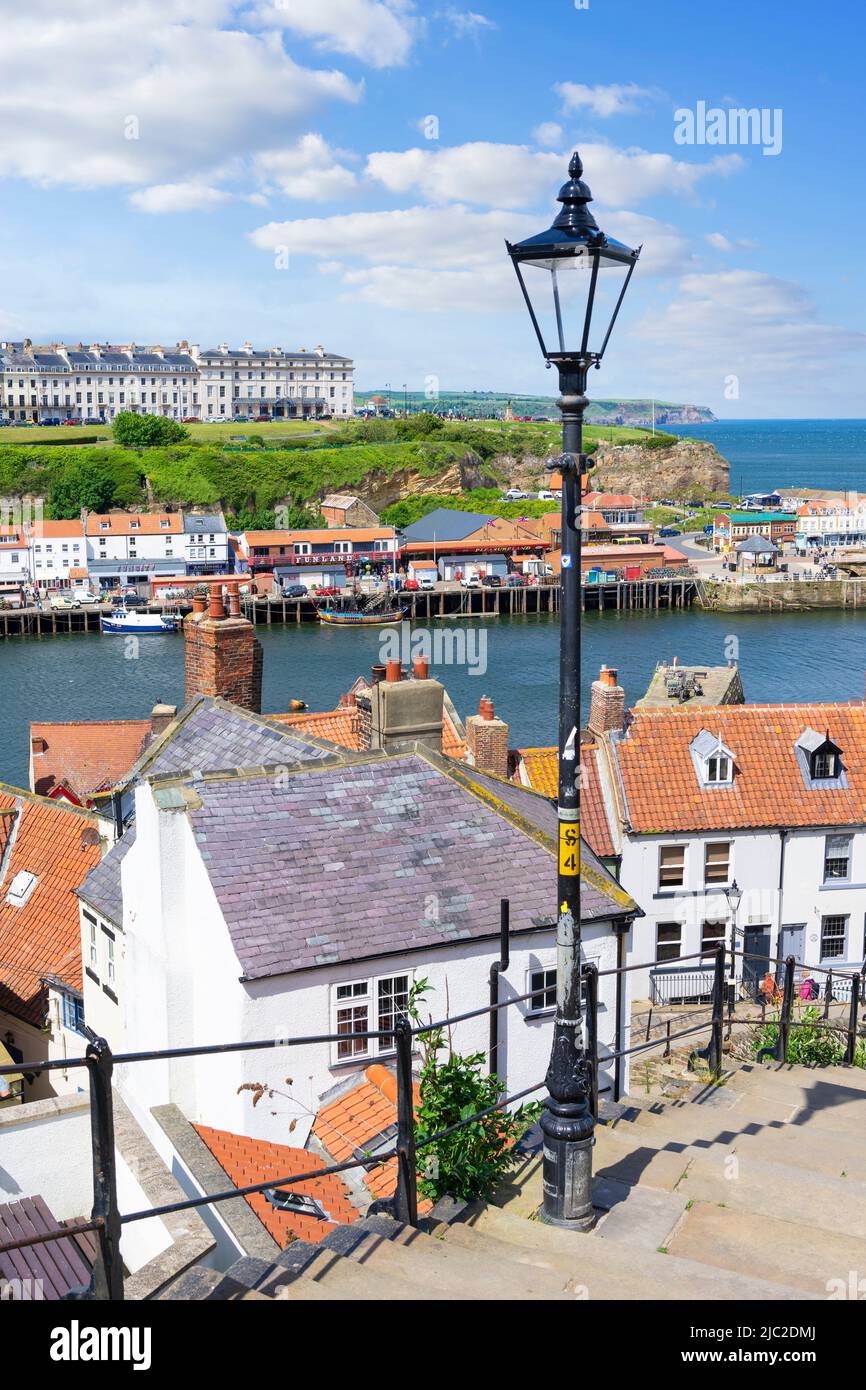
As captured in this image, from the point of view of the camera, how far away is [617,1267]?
6.85m

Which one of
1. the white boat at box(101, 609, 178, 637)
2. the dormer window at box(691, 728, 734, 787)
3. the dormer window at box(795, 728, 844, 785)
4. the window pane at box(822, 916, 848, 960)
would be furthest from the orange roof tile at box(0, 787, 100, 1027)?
the white boat at box(101, 609, 178, 637)

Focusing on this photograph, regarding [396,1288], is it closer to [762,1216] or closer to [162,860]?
[762,1216]

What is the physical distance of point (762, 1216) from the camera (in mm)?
7949

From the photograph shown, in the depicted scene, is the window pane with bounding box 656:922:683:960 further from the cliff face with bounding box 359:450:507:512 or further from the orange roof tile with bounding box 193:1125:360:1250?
the cliff face with bounding box 359:450:507:512

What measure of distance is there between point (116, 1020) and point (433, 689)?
619cm

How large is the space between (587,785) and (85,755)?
16101 millimetres

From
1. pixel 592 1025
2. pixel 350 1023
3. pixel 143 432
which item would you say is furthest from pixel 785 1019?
pixel 143 432

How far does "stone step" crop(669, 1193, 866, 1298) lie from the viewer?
7.15m

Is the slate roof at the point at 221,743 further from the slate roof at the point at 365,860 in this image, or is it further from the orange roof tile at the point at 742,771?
the orange roof tile at the point at 742,771

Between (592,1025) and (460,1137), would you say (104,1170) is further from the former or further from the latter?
(592,1025)

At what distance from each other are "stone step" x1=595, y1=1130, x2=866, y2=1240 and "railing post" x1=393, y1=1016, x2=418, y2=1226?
6.04ft

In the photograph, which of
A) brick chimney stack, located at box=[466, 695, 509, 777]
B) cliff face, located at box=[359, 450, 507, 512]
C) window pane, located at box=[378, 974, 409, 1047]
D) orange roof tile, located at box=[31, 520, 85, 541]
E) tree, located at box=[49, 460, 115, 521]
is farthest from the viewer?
cliff face, located at box=[359, 450, 507, 512]
